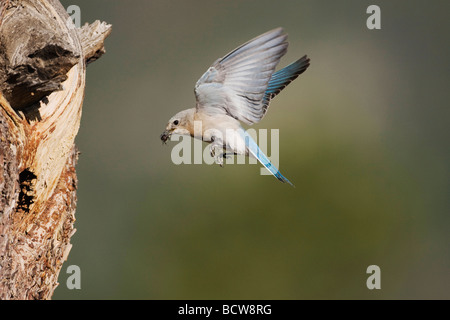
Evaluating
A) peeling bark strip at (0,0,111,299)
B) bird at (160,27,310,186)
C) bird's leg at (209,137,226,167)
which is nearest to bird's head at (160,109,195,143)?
bird at (160,27,310,186)

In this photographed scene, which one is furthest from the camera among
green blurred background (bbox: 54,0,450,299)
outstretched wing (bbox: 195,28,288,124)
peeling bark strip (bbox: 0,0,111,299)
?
green blurred background (bbox: 54,0,450,299)

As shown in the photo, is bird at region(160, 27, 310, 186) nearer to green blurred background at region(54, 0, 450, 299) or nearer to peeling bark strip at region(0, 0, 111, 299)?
peeling bark strip at region(0, 0, 111, 299)

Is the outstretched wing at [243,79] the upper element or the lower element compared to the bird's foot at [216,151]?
upper

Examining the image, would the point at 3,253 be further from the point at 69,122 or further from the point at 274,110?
the point at 274,110

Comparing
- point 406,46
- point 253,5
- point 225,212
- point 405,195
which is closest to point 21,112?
point 225,212

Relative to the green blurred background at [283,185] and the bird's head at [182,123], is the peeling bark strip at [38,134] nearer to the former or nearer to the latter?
the bird's head at [182,123]

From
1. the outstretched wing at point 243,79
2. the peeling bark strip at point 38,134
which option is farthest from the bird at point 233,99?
the peeling bark strip at point 38,134

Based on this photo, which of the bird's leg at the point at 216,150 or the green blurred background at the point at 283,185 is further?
the green blurred background at the point at 283,185
